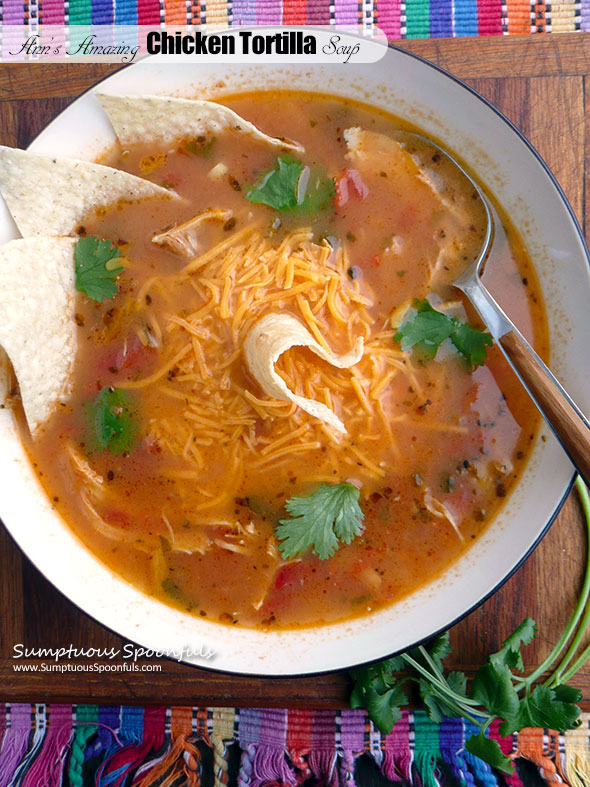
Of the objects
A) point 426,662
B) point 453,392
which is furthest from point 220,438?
point 426,662

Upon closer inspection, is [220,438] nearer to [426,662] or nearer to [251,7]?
[426,662]

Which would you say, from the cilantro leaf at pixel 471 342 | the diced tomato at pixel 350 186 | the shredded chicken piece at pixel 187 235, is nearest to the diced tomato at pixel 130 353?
the shredded chicken piece at pixel 187 235

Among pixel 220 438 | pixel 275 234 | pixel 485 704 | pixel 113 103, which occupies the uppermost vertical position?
pixel 113 103

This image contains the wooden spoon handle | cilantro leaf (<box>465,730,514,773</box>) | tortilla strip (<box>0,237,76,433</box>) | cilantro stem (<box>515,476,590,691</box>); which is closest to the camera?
the wooden spoon handle

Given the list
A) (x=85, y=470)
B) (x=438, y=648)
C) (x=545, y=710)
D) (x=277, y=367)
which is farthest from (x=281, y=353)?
(x=545, y=710)

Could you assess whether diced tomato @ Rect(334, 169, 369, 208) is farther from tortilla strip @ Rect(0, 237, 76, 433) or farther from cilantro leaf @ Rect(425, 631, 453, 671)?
cilantro leaf @ Rect(425, 631, 453, 671)

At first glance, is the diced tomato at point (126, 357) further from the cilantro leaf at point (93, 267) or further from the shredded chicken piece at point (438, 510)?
the shredded chicken piece at point (438, 510)

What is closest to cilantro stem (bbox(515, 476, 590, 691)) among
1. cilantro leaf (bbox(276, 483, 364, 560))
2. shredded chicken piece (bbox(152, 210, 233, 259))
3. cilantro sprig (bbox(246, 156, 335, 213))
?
cilantro leaf (bbox(276, 483, 364, 560))
